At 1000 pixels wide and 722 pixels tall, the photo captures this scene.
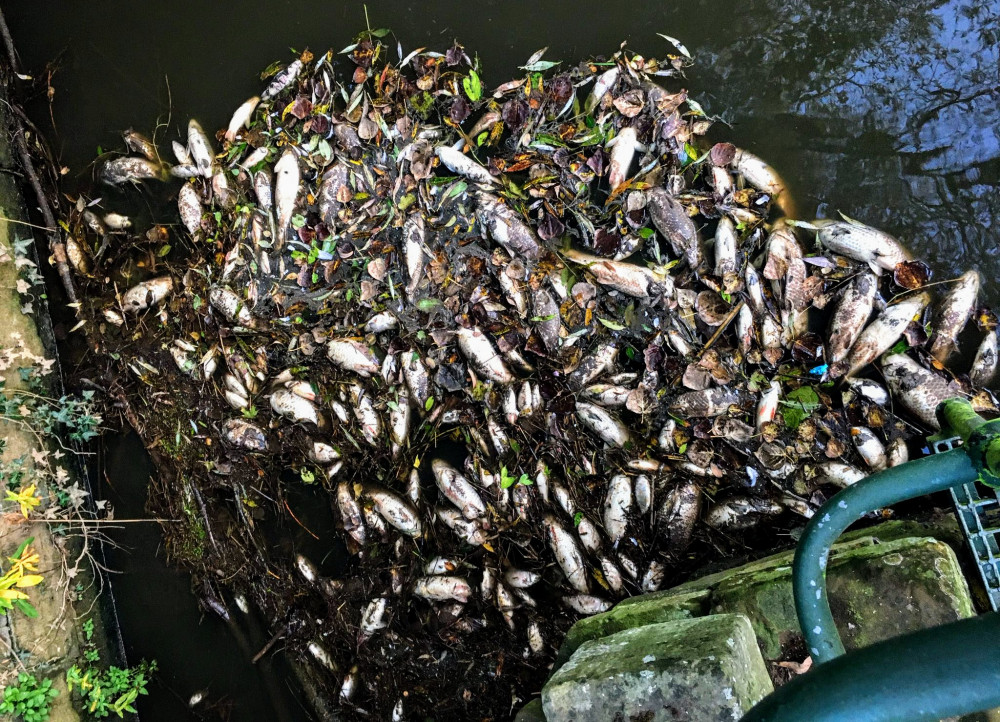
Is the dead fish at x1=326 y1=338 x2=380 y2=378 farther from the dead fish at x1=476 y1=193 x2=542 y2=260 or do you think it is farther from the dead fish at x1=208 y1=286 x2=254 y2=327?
the dead fish at x1=476 y1=193 x2=542 y2=260

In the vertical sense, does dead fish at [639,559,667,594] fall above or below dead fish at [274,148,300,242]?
below

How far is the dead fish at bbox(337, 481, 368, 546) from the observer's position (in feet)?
9.47

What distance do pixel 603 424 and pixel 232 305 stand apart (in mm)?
1762

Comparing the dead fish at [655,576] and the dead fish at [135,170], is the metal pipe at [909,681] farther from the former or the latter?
the dead fish at [135,170]

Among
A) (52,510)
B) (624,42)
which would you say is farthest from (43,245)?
(624,42)

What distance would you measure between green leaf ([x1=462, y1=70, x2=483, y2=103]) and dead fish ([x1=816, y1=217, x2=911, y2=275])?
1.54 metres

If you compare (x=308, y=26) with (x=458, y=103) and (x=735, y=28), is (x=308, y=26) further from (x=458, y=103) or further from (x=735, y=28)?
(x=735, y=28)

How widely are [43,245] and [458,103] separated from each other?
2.31m

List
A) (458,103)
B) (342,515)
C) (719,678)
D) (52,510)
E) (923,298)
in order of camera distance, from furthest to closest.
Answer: (52,510) < (342,515) < (458,103) < (923,298) < (719,678)

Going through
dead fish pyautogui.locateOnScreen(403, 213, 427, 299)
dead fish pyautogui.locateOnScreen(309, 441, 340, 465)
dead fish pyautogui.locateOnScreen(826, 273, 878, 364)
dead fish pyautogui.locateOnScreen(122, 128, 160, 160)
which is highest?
dead fish pyautogui.locateOnScreen(122, 128, 160, 160)

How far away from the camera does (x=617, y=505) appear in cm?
269

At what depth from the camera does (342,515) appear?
2906 mm

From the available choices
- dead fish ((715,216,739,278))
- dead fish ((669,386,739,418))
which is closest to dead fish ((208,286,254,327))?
dead fish ((669,386,739,418))

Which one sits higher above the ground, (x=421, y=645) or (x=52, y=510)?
(x=52, y=510)
